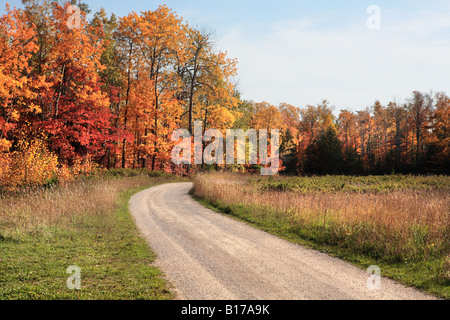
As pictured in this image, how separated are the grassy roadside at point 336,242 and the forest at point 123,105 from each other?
12568 millimetres

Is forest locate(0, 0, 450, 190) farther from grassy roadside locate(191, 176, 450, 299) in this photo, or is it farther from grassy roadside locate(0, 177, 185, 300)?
grassy roadside locate(191, 176, 450, 299)

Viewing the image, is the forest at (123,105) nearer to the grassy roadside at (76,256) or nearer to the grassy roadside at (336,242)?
the grassy roadside at (76,256)

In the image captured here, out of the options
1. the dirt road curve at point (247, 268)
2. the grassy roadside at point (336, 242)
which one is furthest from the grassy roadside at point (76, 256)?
the grassy roadside at point (336, 242)

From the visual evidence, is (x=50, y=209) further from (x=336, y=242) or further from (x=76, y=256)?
(x=336, y=242)

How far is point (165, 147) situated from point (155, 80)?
788 cm

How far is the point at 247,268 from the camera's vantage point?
6.96m

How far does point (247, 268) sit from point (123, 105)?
35257mm

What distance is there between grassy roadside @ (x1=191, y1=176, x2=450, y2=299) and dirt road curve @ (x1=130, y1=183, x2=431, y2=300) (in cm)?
43

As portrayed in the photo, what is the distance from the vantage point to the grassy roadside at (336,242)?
6246mm

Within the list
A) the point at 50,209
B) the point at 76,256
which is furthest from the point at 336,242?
the point at 50,209

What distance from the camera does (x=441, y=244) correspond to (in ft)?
25.1

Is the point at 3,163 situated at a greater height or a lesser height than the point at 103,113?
lesser
